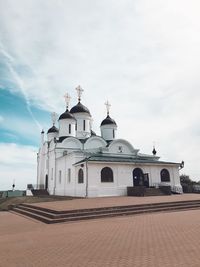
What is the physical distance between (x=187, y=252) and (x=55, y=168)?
2735cm

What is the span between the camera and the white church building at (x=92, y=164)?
24859 millimetres

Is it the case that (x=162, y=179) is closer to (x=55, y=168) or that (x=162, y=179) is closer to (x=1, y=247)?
(x=55, y=168)

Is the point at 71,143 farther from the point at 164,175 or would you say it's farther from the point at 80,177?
the point at 164,175

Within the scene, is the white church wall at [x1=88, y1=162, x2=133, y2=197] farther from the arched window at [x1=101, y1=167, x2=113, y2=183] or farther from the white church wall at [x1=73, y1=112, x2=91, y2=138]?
the white church wall at [x1=73, y1=112, x2=91, y2=138]

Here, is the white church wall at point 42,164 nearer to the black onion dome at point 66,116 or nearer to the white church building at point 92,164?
the white church building at point 92,164

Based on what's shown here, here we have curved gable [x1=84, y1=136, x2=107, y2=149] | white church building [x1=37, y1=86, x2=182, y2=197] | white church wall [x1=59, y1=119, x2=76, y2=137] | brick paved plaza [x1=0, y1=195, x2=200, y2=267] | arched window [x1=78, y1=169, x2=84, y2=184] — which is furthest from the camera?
white church wall [x1=59, y1=119, x2=76, y2=137]

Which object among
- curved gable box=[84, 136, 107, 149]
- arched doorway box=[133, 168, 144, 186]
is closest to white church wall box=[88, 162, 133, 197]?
arched doorway box=[133, 168, 144, 186]

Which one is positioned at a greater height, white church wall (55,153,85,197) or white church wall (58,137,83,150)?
white church wall (58,137,83,150)

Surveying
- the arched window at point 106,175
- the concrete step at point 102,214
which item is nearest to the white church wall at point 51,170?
the arched window at point 106,175

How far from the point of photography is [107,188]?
24844 millimetres

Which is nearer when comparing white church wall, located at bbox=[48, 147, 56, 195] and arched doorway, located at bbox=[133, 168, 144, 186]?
arched doorway, located at bbox=[133, 168, 144, 186]

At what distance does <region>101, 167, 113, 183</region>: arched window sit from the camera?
25.0m

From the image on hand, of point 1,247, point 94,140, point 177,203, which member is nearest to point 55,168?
point 94,140

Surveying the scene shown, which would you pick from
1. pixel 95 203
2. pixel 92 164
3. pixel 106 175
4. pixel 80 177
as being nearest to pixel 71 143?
pixel 80 177
